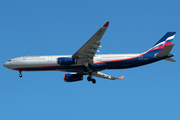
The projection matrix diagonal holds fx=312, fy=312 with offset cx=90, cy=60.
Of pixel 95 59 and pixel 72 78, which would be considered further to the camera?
pixel 72 78

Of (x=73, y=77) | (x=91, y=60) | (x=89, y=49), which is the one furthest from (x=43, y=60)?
(x=89, y=49)

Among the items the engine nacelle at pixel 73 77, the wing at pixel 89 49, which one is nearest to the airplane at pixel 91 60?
the wing at pixel 89 49

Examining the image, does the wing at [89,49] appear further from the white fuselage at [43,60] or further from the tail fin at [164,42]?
the tail fin at [164,42]

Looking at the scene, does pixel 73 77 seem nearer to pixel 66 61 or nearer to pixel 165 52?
pixel 66 61

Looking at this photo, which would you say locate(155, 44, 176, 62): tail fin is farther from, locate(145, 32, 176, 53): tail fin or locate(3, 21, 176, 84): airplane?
locate(145, 32, 176, 53): tail fin

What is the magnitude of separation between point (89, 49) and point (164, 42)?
1198 cm

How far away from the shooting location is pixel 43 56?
46.4 m

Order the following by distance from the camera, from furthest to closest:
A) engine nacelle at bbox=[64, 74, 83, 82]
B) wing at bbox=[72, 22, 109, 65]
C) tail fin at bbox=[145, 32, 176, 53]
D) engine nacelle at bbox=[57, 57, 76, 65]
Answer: engine nacelle at bbox=[64, 74, 83, 82] < tail fin at bbox=[145, 32, 176, 53] < engine nacelle at bbox=[57, 57, 76, 65] < wing at bbox=[72, 22, 109, 65]

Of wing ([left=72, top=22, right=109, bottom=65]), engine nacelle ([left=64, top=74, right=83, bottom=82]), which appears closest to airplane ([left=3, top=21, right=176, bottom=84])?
wing ([left=72, top=22, right=109, bottom=65])

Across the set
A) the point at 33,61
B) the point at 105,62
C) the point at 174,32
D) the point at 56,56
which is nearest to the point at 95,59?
the point at 105,62

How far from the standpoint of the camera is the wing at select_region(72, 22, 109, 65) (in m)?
38.6

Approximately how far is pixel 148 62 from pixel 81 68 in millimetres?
9636

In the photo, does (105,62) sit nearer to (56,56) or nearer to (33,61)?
(56,56)

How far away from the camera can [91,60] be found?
44.1m
